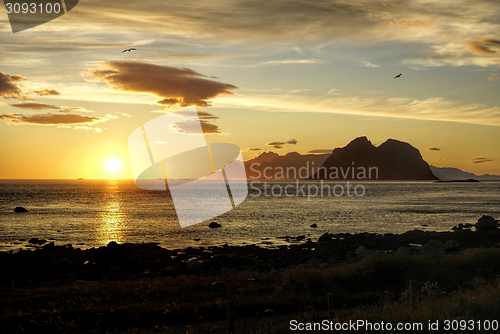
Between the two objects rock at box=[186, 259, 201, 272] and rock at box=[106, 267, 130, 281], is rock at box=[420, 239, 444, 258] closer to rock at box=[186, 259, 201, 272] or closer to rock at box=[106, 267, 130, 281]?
rock at box=[186, 259, 201, 272]

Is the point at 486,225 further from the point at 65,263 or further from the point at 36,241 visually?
the point at 36,241

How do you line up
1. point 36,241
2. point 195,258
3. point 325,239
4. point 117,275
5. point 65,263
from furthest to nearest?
point 36,241 < point 325,239 < point 195,258 < point 65,263 < point 117,275

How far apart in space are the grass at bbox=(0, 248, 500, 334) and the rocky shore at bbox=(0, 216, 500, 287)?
3.94 metres

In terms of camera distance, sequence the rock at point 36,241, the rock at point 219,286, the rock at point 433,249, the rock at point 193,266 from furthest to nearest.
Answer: the rock at point 36,241, the rock at point 193,266, the rock at point 433,249, the rock at point 219,286

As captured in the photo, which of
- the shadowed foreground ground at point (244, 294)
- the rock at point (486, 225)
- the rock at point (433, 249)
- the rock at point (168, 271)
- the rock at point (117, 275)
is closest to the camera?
the shadowed foreground ground at point (244, 294)

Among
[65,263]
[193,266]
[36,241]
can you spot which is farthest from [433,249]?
[36,241]

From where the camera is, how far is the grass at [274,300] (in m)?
12.7

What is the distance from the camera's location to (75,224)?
211 feet

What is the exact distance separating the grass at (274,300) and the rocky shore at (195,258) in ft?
12.9

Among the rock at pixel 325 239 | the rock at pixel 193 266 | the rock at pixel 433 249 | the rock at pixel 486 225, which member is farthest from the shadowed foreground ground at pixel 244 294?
the rock at pixel 486 225

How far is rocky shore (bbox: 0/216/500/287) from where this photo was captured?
27.6 meters

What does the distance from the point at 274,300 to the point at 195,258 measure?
758 inches

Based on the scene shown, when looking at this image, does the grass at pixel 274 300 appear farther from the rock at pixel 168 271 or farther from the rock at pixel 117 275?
the rock at pixel 168 271

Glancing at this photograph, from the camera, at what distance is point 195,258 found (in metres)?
34.9
